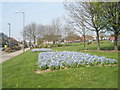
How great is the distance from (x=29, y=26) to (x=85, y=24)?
26.8 metres

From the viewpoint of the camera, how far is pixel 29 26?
1588 inches

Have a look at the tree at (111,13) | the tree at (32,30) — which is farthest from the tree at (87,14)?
the tree at (32,30)

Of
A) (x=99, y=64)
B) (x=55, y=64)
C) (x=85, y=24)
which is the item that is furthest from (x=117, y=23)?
(x=55, y=64)

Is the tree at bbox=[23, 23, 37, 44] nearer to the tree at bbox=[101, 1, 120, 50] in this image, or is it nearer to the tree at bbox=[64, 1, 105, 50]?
the tree at bbox=[64, 1, 105, 50]

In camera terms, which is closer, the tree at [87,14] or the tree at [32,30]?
the tree at [87,14]

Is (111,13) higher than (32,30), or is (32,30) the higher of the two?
(32,30)

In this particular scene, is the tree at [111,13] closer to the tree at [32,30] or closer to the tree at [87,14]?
the tree at [87,14]

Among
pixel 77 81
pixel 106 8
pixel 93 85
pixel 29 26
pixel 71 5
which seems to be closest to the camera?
pixel 93 85

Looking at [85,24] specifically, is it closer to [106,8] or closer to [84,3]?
[84,3]

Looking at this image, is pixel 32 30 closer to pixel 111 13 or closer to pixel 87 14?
pixel 87 14

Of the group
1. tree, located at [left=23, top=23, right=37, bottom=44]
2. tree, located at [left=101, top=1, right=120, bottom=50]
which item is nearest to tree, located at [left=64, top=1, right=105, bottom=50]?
tree, located at [left=101, top=1, right=120, bottom=50]

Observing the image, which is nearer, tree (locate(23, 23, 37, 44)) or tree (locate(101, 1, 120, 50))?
tree (locate(101, 1, 120, 50))

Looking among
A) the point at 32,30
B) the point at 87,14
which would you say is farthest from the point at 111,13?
the point at 32,30

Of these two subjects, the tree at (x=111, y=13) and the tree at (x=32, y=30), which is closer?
the tree at (x=111, y=13)
